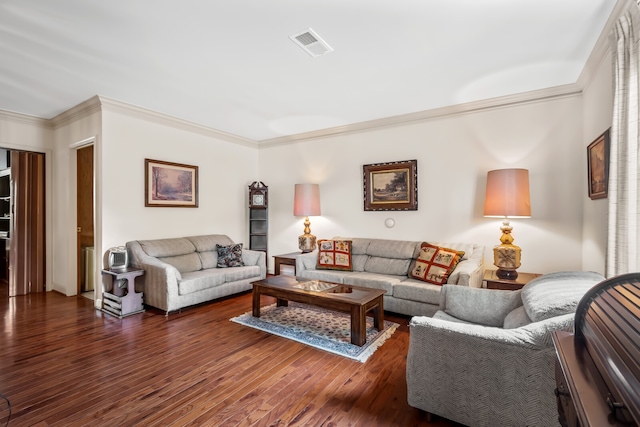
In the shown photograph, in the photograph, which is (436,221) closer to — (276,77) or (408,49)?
(408,49)

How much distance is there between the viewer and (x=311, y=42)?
251 cm

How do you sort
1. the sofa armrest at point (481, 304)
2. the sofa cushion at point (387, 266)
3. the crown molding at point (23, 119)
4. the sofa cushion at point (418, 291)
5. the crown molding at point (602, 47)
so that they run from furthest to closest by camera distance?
the crown molding at point (23, 119) → the sofa cushion at point (387, 266) → the sofa cushion at point (418, 291) → the sofa armrest at point (481, 304) → the crown molding at point (602, 47)

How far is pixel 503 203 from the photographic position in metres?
3.22

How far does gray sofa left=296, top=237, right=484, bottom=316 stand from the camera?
10.8 ft

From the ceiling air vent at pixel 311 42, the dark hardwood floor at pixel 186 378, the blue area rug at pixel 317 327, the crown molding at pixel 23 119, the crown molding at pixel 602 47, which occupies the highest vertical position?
the ceiling air vent at pixel 311 42

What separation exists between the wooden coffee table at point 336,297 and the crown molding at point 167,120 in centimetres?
275

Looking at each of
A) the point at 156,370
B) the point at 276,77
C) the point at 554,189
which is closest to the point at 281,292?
the point at 156,370

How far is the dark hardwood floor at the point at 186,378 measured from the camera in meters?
1.86

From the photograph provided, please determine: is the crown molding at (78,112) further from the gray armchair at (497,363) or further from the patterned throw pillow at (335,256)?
the gray armchair at (497,363)

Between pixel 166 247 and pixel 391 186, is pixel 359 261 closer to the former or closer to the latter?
pixel 391 186

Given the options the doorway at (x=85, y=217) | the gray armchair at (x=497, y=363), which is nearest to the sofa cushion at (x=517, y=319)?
the gray armchair at (x=497, y=363)

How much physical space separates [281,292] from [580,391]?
2699 millimetres

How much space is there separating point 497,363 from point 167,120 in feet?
15.3

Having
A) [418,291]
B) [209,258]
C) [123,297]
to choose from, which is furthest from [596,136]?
[123,297]
